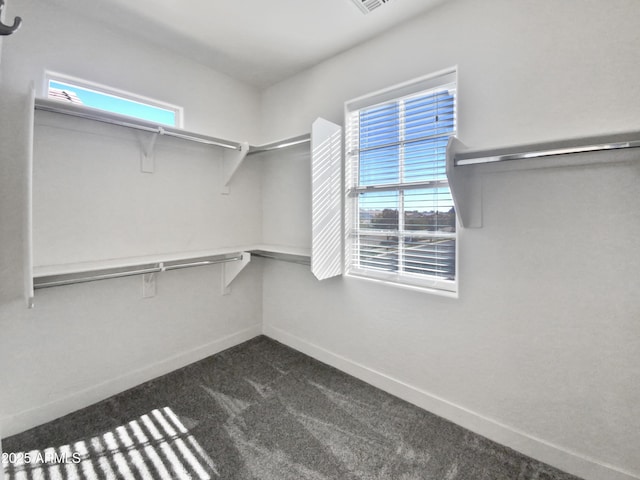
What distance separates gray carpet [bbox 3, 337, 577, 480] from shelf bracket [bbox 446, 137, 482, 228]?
1.25 meters

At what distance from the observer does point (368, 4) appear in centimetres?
175

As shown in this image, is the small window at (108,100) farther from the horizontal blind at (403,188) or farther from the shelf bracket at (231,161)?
the horizontal blind at (403,188)

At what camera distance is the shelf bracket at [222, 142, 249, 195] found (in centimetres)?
248

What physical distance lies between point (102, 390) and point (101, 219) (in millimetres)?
1164

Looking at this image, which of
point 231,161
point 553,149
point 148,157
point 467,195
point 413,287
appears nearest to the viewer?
point 553,149

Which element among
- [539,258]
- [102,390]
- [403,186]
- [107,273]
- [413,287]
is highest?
[403,186]

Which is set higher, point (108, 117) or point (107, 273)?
point (108, 117)

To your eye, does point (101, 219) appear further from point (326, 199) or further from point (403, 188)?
point (403, 188)

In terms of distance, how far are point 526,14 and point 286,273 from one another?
2.41 m

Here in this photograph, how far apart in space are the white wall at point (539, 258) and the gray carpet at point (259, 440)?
201 millimetres

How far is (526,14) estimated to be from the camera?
4.93ft

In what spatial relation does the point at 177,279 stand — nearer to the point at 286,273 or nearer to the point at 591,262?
the point at 286,273

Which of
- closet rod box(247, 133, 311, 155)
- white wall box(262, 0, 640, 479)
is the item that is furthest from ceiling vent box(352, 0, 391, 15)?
closet rod box(247, 133, 311, 155)

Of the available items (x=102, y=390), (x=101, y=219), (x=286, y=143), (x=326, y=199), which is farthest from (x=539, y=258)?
(x=102, y=390)
